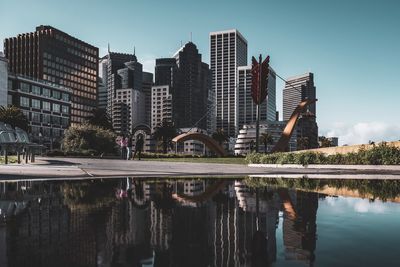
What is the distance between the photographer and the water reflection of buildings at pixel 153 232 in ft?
13.8

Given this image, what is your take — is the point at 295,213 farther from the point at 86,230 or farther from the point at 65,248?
the point at 65,248

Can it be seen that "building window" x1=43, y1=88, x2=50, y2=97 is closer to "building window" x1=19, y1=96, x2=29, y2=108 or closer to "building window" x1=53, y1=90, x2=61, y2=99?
"building window" x1=53, y1=90, x2=61, y2=99

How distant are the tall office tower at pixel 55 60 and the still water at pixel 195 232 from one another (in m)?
175

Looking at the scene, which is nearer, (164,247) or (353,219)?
(164,247)

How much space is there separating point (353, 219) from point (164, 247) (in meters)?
4.00

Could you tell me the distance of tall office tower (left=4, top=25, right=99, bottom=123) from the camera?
169250 mm

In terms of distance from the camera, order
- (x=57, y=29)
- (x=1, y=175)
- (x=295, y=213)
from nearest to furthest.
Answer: (x=295, y=213) → (x=1, y=175) → (x=57, y=29)

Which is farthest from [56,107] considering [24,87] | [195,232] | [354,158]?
[195,232]

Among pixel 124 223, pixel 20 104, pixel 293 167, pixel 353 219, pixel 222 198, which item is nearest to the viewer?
pixel 124 223

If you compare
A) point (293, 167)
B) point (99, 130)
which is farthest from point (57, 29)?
point (293, 167)

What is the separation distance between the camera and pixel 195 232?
561cm

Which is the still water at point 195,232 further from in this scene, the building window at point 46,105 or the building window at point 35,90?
the building window at point 46,105

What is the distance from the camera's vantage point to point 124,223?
621 centimetres

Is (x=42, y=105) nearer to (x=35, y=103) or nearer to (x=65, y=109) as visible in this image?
(x=35, y=103)
